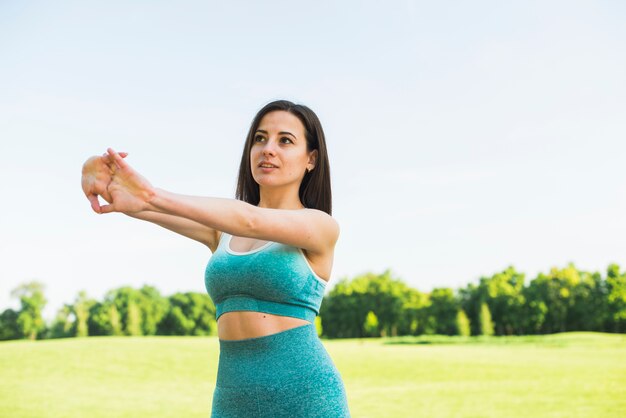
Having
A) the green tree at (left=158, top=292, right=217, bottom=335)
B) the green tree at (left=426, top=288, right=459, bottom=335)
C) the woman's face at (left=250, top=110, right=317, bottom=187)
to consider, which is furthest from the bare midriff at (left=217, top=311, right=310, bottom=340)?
the green tree at (left=158, top=292, right=217, bottom=335)

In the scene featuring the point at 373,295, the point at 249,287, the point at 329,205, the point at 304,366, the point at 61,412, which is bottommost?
the point at 61,412

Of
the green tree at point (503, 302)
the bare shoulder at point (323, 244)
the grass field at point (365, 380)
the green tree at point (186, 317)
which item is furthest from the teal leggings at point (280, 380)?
the green tree at point (186, 317)

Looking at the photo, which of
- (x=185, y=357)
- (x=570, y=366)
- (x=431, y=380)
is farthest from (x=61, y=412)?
(x=570, y=366)

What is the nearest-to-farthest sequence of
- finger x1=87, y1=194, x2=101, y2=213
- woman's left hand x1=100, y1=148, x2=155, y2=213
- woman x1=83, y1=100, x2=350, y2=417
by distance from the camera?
1. woman's left hand x1=100, y1=148, x2=155, y2=213
2. finger x1=87, y1=194, x2=101, y2=213
3. woman x1=83, y1=100, x2=350, y2=417

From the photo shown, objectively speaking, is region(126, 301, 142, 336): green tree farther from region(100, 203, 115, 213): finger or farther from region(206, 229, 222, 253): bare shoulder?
region(100, 203, 115, 213): finger

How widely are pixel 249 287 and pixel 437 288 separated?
58324 millimetres

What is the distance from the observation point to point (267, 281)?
2.26 metres

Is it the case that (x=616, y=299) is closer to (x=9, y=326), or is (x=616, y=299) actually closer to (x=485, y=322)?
(x=485, y=322)

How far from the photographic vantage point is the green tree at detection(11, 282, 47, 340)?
51438 mm

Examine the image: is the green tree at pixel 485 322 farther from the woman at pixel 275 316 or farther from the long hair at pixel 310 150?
the woman at pixel 275 316

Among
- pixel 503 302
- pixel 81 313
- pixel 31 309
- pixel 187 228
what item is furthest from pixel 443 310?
pixel 187 228

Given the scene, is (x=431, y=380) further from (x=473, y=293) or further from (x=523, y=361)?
(x=473, y=293)

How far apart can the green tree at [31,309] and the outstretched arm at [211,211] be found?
5492cm

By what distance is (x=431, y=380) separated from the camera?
20.4m
